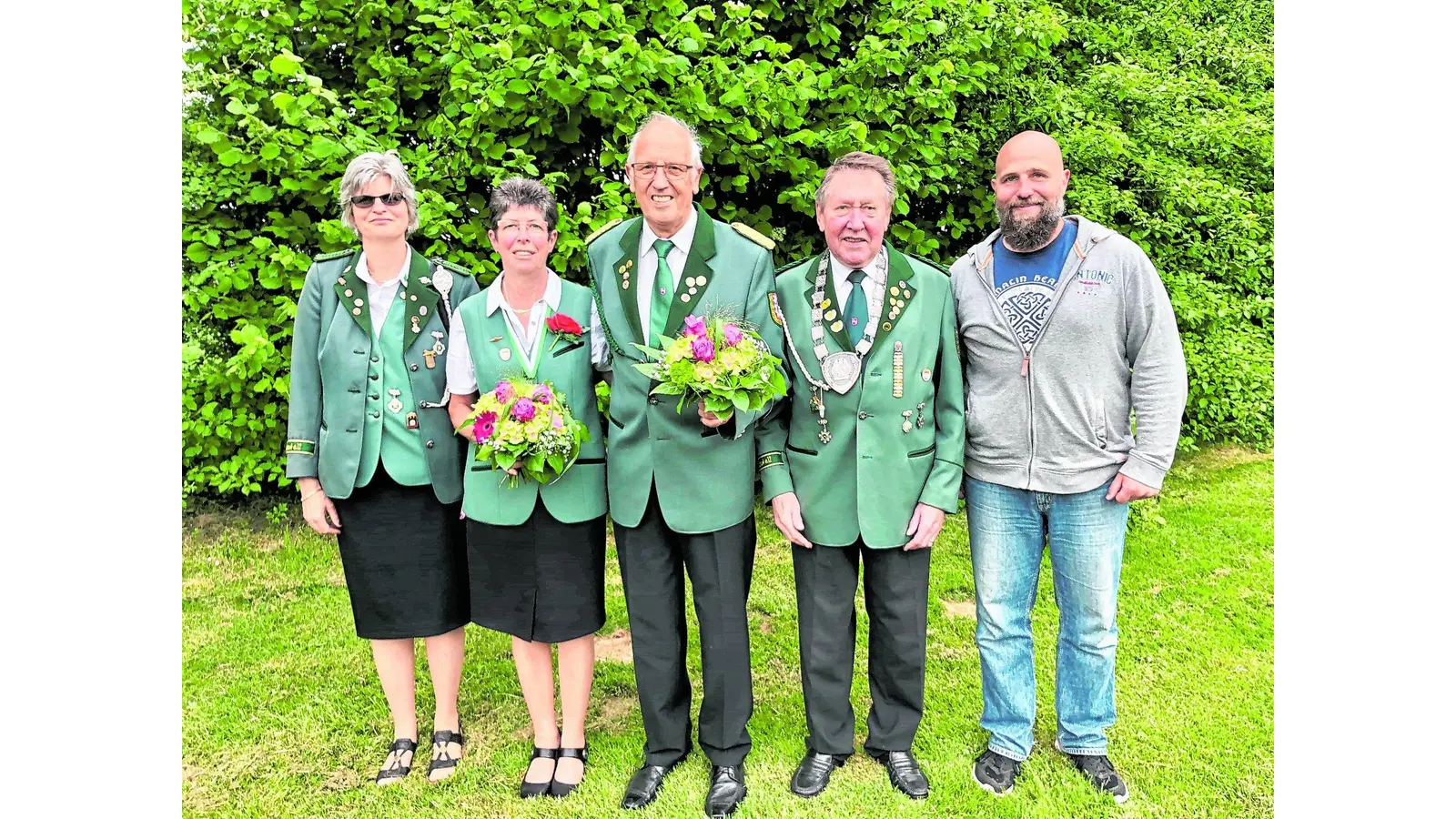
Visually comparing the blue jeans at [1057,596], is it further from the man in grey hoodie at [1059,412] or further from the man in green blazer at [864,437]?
the man in green blazer at [864,437]

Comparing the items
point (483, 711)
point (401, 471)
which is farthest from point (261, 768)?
point (401, 471)

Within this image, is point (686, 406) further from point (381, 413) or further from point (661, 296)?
point (381, 413)

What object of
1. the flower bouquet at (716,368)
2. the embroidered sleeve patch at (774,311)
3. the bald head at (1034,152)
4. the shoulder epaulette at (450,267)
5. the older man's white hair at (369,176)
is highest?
the bald head at (1034,152)

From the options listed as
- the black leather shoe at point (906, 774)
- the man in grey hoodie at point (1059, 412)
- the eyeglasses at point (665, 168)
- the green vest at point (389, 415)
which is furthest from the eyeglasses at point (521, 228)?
the black leather shoe at point (906, 774)

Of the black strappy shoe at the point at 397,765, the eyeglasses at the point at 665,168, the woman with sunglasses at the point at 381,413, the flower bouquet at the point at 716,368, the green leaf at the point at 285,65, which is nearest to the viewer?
the flower bouquet at the point at 716,368

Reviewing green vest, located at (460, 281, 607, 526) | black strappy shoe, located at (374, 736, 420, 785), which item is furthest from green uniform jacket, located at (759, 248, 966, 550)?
black strappy shoe, located at (374, 736, 420, 785)

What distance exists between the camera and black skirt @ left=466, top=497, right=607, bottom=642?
3617 mm

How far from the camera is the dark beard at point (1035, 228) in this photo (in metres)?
3.44

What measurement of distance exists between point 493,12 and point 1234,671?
20.3 ft

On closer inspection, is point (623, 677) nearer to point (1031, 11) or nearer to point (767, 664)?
point (767, 664)

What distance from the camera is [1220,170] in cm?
812

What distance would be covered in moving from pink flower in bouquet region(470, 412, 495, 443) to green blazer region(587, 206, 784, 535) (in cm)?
49

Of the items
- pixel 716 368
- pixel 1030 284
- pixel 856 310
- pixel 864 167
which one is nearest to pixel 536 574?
pixel 716 368

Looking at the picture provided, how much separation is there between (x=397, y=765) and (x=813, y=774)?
72.0 inches
